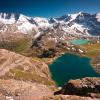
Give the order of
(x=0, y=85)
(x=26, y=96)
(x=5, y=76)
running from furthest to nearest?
(x=5, y=76), (x=0, y=85), (x=26, y=96)

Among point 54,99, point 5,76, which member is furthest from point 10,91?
point 5,76

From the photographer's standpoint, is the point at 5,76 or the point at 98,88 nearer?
the point at 98,88

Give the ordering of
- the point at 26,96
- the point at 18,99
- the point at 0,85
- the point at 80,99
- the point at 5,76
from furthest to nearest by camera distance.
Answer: the point at 5,76, the point at 0,85, the point at 26,96, the point at 18,99, the point at 80,99

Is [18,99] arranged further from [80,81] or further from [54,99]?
[80,81]

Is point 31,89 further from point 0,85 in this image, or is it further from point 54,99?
point 54,99

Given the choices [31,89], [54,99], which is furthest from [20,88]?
[54,99]

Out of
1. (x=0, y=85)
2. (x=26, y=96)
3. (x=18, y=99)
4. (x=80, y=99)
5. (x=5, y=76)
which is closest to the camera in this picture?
(x=80, y=99)

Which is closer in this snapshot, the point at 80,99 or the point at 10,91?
the point at 80,99

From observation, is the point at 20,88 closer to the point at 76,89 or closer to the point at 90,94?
the point at 76,89
